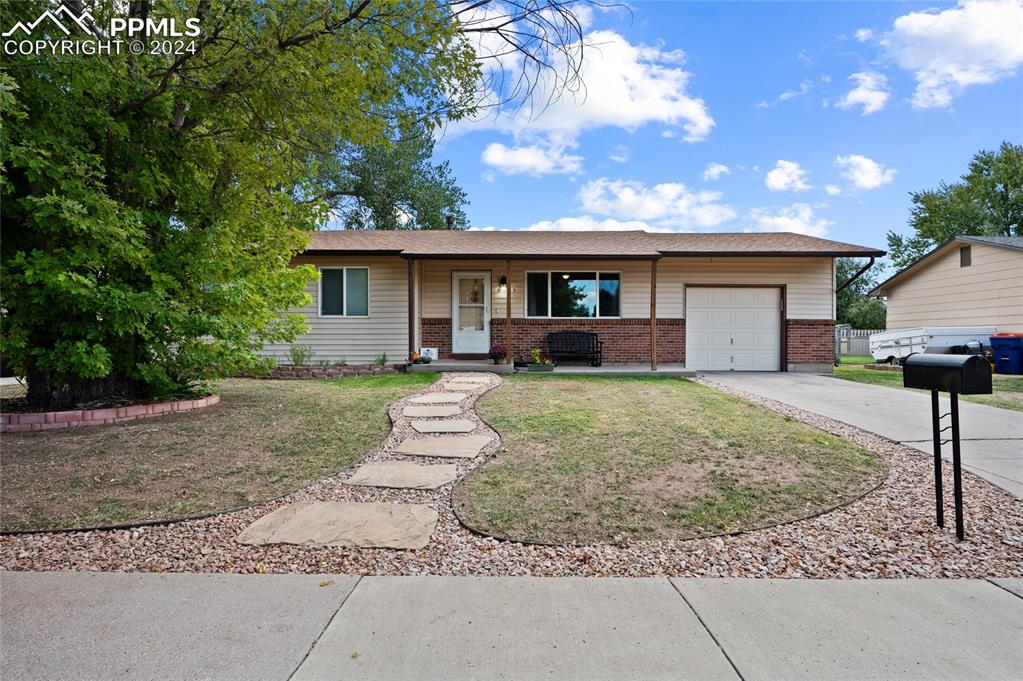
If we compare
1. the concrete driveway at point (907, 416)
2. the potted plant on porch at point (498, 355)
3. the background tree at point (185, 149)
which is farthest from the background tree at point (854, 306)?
the background tree at point (185, 149)

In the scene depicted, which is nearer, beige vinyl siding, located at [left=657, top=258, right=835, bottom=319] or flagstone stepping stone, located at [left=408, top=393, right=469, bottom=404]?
flagstone stepping stone, located at [left=408, top=393, right=469, bottom=404]

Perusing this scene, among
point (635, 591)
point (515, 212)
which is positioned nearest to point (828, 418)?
point (635, 591)

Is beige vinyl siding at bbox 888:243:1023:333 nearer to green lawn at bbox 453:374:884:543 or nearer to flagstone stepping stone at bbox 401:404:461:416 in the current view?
green lawn at bbox 453:374:884:543

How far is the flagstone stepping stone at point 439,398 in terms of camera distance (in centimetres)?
719

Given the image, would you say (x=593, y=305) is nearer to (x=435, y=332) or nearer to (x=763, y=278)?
(x=435, y=332)

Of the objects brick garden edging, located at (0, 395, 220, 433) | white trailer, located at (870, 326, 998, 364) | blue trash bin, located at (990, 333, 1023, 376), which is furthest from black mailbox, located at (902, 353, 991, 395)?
blue trash bin, located at (990, 333, 1023, 376)

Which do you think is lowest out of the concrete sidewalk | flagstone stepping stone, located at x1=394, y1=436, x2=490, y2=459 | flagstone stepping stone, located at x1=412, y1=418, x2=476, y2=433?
the concrete sidewalk

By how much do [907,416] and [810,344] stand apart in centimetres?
654

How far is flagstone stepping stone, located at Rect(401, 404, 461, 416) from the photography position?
635 cm

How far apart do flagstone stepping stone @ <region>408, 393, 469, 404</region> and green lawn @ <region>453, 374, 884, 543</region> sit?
88 cm

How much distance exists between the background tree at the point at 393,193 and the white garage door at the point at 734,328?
10.4 metres

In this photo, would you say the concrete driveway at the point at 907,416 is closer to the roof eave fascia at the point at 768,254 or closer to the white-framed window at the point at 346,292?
the roof eave fascia at the point at 768,254

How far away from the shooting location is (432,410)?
6578 millimetres

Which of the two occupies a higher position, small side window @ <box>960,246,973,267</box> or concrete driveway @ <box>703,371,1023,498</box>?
small side window @ <box>960,246,973,267</box>
